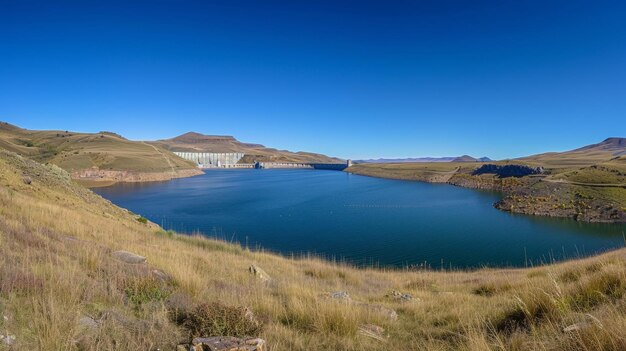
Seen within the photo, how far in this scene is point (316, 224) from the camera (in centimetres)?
4159

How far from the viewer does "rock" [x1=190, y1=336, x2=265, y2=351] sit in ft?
12.1

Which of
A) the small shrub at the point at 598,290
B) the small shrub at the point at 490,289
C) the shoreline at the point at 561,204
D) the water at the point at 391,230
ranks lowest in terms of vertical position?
the water at the point at 391,230

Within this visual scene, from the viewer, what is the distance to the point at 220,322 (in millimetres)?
4398

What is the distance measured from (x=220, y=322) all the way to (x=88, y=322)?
60.1 inches

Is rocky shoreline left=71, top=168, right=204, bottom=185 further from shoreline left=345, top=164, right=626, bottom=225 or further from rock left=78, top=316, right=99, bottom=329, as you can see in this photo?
rock left=78, top=316, right=99, bottom=329

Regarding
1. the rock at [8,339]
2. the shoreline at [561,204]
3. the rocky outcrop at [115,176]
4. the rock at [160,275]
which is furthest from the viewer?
the rocky outcrop at [115,176]

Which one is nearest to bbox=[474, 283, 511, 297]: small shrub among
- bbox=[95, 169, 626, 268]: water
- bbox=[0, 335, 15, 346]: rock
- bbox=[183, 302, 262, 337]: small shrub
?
bbox=[183, 302, 262, 337]: small shrub

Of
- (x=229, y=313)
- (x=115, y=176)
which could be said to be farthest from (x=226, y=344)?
(x=115, y=176)

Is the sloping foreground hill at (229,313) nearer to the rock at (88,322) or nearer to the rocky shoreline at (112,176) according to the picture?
the rock at (88,322)

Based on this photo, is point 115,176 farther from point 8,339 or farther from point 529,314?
point 529,314

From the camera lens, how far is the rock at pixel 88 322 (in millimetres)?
3930

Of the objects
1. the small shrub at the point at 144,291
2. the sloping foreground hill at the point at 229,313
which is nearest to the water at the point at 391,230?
the sloping foreground hill at the point at 229,313

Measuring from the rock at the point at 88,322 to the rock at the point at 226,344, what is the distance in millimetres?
1238

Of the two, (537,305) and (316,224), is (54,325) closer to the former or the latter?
(537,305)
